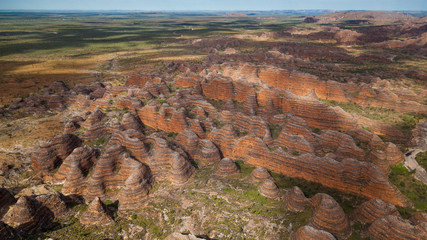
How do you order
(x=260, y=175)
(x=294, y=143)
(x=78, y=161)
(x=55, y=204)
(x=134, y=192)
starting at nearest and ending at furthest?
(x=55, y=204)
(x=134, y=192)
(x=260, y=175)
(x=78, y=161)
(x=294, y=143)

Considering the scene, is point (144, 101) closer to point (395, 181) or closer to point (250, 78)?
point (250, 78)

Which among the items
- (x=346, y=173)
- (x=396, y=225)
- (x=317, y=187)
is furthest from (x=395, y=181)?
(x=396, y=225)

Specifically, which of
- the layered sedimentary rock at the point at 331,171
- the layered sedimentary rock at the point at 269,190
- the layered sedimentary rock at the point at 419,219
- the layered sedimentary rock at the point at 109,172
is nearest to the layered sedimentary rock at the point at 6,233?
the layered sedimentary rock at the point at 109,172

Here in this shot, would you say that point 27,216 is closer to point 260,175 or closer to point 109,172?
point 109,172

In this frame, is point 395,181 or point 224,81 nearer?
point 395,181

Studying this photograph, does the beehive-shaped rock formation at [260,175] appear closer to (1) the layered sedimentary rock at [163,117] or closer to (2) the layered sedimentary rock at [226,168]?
(2) the layered sedimentary rock at [226,168]

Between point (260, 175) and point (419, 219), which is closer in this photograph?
point (419, 219)

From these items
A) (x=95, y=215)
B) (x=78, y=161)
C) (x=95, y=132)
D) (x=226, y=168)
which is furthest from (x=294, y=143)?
(x=95, y=132)
